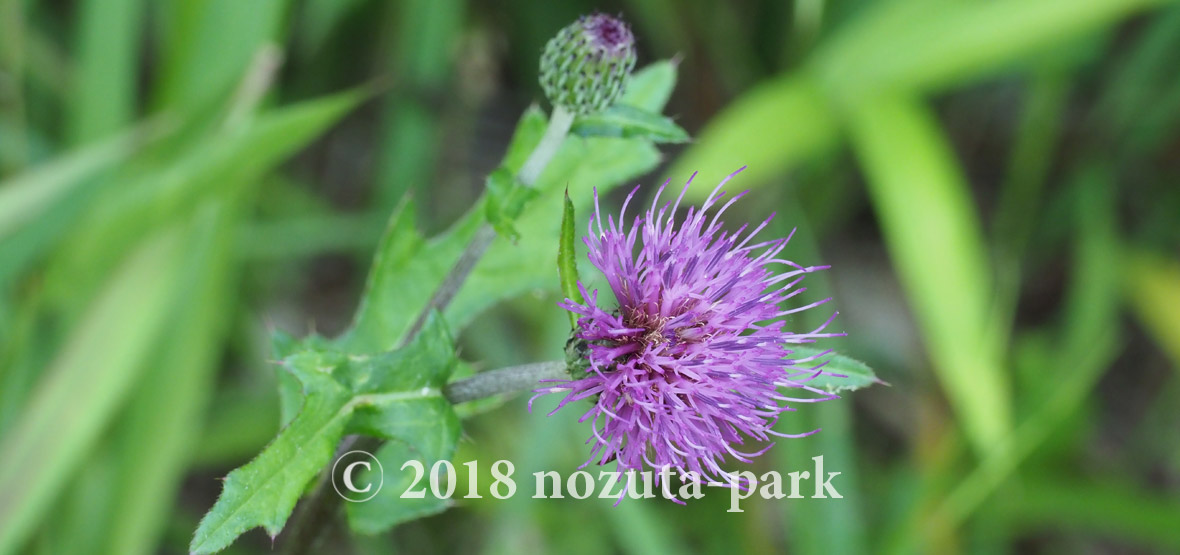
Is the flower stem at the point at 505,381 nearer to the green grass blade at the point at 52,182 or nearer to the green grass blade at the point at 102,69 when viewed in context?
the green grass blade at the point at 52,182

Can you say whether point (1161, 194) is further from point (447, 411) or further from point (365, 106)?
point (447, 411)

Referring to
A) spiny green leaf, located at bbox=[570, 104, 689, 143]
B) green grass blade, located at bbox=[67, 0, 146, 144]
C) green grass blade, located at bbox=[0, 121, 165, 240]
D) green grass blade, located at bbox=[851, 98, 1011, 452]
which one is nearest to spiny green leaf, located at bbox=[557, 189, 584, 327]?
spiny green leaf, located at bbox=[570, 104, 689, 143]

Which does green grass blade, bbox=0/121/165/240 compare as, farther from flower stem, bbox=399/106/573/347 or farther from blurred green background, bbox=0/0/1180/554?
flower stem, bbox=399/106/573/347

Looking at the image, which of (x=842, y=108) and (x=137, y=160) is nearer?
(x=137, y=160)

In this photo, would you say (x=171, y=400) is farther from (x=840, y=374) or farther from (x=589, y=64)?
(x=840, y=374)

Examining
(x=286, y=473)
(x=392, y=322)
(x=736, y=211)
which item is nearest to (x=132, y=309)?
(x=392, y=322)

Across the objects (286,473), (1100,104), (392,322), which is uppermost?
(1100,104)

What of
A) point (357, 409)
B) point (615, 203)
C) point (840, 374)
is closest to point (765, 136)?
point (615, 203)
